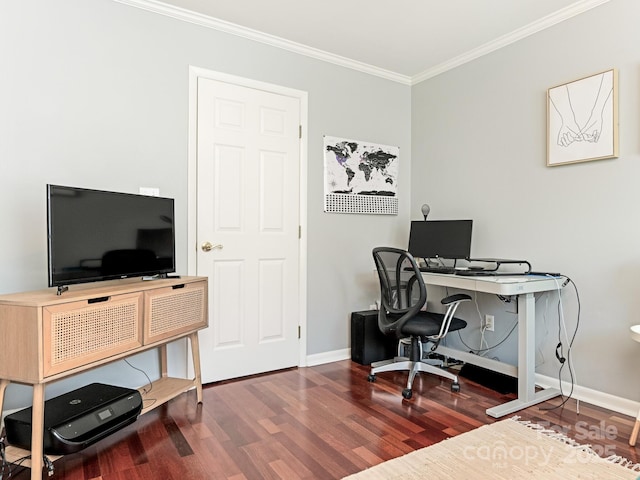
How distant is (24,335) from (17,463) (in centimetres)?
57

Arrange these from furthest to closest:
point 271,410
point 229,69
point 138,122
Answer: point 229,69, point 138,122, point 271,410

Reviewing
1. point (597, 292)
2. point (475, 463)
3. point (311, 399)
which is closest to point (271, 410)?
point (311, 399)

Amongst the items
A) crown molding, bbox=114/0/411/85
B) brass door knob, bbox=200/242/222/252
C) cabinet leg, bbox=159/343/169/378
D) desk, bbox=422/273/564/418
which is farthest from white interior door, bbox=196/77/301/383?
desk, bbox=422/273/564/418

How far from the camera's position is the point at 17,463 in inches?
68.3

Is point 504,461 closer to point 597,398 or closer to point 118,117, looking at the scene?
point 597,398

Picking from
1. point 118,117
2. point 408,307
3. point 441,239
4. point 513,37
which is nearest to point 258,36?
point 118,117

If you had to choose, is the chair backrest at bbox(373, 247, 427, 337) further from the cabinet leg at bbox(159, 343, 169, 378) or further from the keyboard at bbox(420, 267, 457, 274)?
the cabinet leg at bbox(159, 343, 169, 378)

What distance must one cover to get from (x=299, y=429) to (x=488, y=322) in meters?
1.77

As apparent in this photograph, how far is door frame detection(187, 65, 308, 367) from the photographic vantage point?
281 centimetres

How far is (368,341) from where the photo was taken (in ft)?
11.0

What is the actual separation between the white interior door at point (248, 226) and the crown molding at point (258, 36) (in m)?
0.37

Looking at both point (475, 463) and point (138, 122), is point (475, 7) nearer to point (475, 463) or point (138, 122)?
point (138, 122)

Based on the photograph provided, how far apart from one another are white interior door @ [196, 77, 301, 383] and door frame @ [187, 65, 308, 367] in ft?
0.09

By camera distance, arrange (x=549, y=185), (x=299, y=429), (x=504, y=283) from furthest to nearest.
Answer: (x=549, y=185) < (x=504, y=283) < (x=299, y=429)
